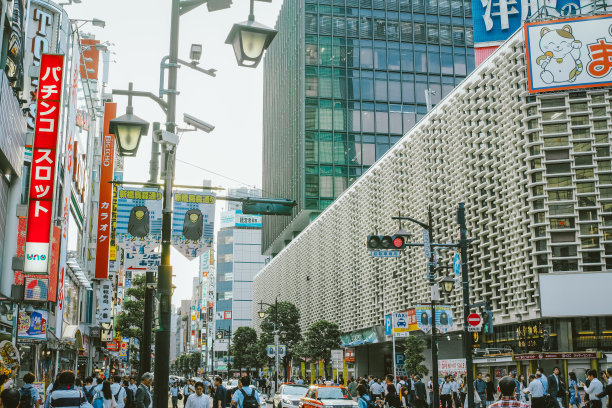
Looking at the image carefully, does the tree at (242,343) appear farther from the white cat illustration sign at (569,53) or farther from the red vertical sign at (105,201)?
the white cat illustration sign at (569,53)

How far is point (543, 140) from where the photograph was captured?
35.4 meters

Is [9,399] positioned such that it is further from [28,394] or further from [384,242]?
[384,242]

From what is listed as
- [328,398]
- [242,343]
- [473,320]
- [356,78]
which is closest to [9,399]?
[473,320]

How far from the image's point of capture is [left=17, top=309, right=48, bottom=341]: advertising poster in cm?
2603

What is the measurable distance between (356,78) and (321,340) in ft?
125

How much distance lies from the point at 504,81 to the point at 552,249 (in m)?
9.71

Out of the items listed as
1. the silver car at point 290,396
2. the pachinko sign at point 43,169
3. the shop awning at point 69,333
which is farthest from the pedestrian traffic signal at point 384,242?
the shop awning at point 69,333

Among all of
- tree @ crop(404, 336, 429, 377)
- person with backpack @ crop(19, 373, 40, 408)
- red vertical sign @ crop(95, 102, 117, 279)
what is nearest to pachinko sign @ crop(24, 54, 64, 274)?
person with backpack @ crop(19, 373, 40, 408)

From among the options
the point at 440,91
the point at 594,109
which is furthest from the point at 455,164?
the point at 440,91

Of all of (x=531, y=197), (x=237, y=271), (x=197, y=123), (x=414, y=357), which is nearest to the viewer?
(x=197, y=123)

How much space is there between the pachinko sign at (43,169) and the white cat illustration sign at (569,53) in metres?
23.6

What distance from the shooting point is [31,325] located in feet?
86.9

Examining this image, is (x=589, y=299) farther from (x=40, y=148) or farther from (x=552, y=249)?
(x=40, y=148)

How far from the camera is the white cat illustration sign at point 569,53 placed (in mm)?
35562
